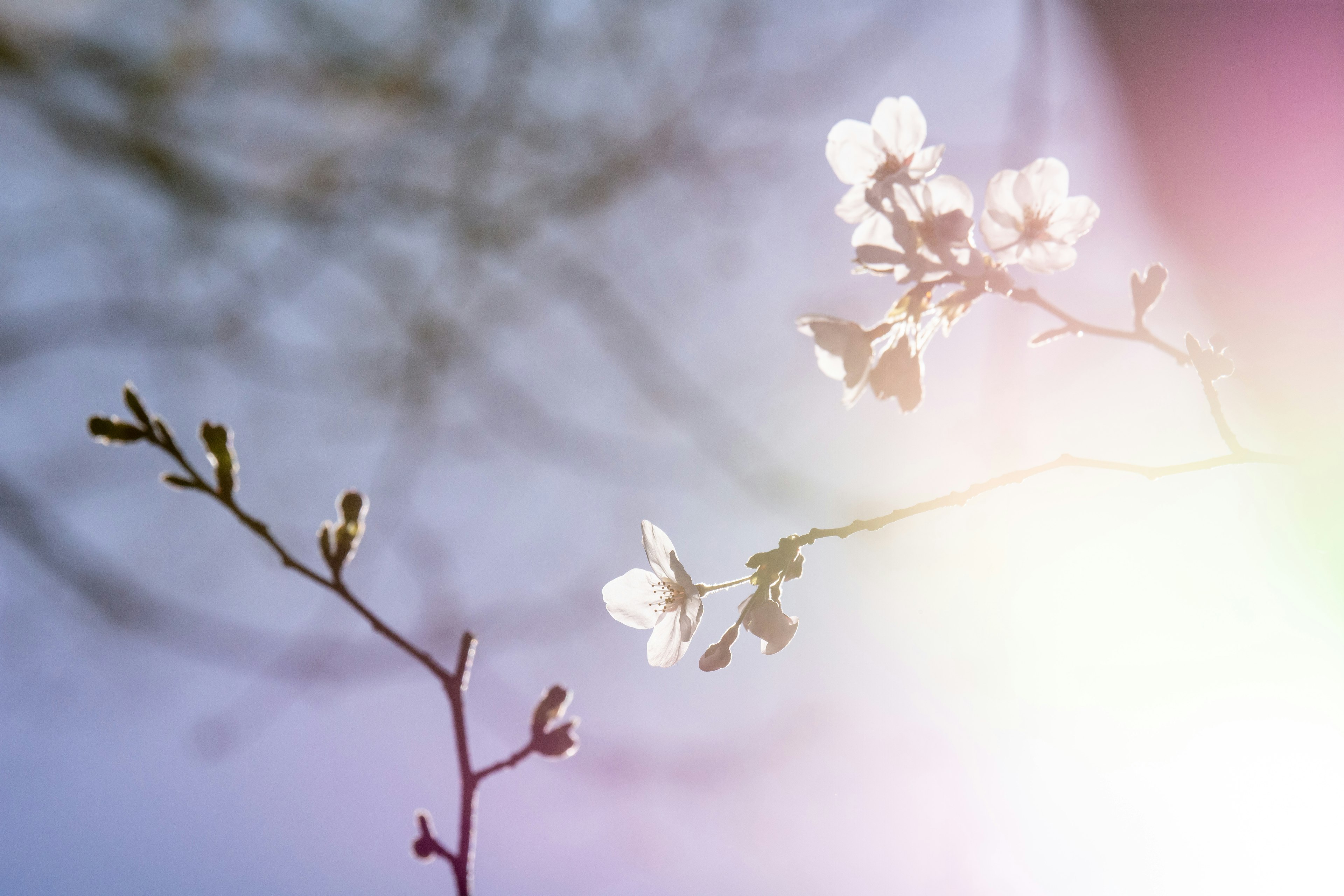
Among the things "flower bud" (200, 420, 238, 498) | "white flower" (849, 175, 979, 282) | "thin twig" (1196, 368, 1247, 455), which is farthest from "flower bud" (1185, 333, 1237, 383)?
"flower bud" (200, 420, 238, 498)

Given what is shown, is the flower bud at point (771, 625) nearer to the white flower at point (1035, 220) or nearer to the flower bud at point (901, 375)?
the flower bud at point (901, 375)

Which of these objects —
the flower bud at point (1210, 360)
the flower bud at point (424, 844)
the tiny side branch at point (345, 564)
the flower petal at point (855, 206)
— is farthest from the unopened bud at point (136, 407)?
the flower bud at point (1210, 360)

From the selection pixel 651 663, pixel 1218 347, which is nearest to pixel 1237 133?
pixel 1218 347

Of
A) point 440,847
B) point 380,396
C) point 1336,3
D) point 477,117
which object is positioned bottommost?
point 440,847

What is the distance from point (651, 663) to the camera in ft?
2.24

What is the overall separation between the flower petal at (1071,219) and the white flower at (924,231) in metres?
0.15

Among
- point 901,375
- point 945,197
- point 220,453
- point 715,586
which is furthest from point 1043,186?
point 220,453

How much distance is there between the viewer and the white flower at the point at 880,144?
759mm

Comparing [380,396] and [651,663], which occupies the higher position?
[380,396]

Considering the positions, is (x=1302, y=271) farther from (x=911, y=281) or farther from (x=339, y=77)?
(x=339, y=77)

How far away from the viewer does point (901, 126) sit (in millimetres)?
768

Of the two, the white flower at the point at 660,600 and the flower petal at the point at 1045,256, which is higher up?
the flower petal at the point at 1045,256

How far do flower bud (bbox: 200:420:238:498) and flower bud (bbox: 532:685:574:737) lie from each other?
Answer: 270 millimetres

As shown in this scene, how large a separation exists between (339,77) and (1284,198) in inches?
107
